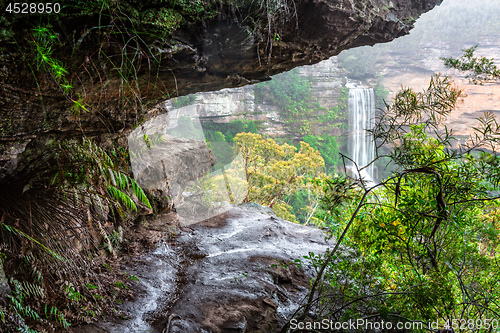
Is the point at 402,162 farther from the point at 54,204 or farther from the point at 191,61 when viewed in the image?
the point at 54,204

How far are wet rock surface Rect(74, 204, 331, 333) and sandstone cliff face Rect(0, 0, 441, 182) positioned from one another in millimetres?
1537

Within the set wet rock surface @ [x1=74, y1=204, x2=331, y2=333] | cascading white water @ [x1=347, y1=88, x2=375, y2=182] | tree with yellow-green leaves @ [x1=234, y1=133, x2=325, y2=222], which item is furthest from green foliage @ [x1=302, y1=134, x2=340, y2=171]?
wet rock surface @ [x1=74, y1=204, x2=331, y2=333]

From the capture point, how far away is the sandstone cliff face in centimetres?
157

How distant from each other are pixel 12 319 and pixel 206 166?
565 centimetres

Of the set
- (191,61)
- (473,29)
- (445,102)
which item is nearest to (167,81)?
(191,61)

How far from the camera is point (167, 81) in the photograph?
2557mm

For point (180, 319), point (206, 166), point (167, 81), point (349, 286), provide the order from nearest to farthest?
point (349, 286), point (180, 319), point (167, 81), point (206, 166)

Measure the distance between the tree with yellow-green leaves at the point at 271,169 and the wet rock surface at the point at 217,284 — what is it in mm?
4510

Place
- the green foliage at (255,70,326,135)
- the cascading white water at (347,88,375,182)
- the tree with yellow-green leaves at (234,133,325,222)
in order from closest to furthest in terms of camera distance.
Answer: the tree with yellow-green leaves at (234,133,325,222)
the cascading white water at (347,88,375,182)
the green foliage at (255,70,326,135)

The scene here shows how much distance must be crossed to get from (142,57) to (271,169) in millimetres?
8038

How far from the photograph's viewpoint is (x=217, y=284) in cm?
298
